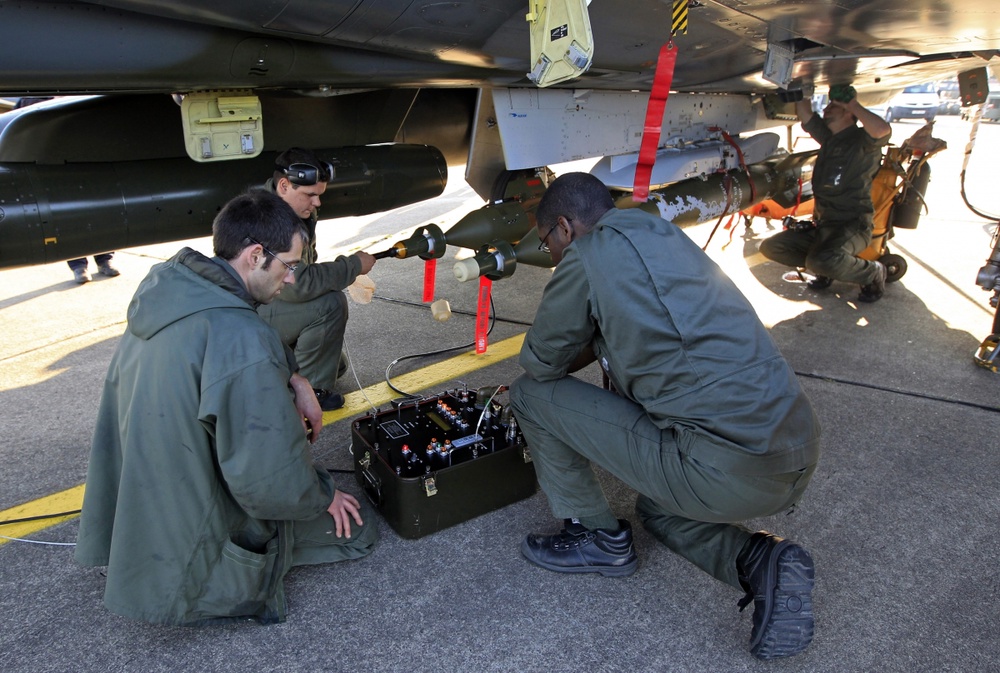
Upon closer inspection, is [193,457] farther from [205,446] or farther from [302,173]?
[302,173]

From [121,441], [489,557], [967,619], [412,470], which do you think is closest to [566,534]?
[489,557]

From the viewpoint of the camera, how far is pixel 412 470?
2498 millimetres

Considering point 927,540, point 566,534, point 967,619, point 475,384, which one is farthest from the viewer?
point 475,384

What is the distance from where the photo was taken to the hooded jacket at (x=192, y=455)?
1800mm

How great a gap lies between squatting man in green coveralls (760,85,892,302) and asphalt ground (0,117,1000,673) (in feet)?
2.18

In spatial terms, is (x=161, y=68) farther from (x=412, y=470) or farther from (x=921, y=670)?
(x=921, y=670)

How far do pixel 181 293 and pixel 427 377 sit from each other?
84.2 inches

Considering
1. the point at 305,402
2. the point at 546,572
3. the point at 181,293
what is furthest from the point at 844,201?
the point at 181,293

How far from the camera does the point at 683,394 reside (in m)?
1.96

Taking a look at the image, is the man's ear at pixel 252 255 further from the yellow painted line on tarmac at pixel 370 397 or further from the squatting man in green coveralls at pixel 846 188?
the squatting man in green coveralls at pixel 846 188

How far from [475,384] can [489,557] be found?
148 cm

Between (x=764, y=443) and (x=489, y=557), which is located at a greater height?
(x=764, y=443)

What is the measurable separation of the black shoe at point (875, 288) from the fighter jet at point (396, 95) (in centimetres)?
94

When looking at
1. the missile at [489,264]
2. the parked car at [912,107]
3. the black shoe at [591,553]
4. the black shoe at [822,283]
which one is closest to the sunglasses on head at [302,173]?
the missile at [489,264]
